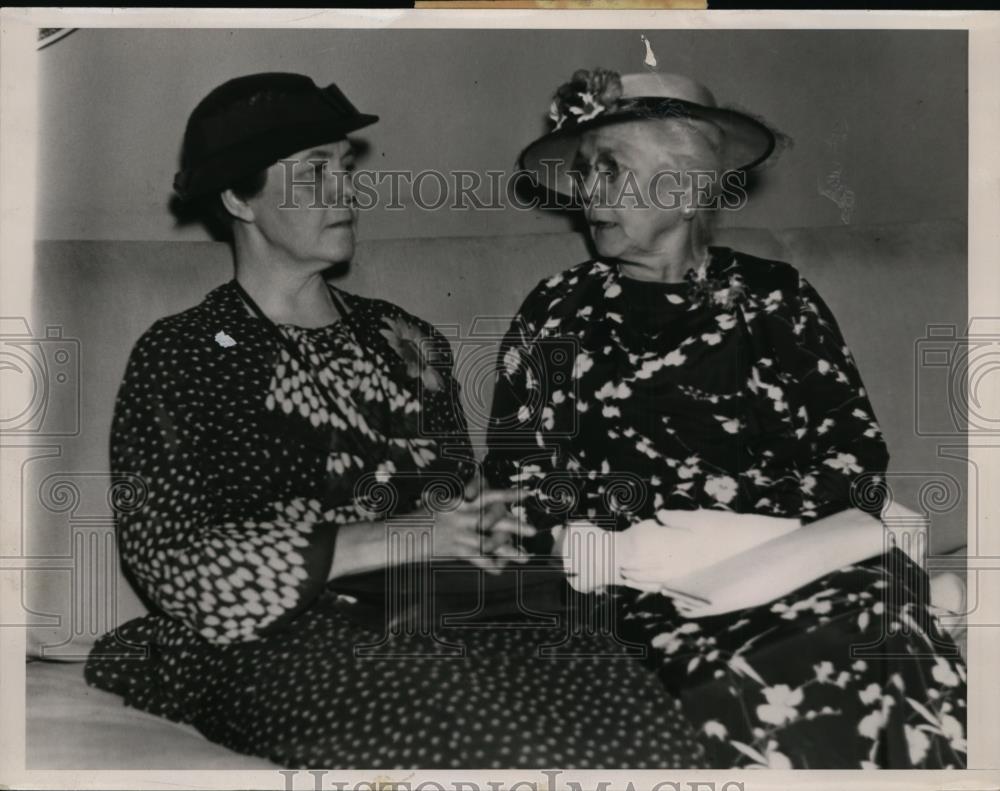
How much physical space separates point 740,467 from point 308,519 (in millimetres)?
935

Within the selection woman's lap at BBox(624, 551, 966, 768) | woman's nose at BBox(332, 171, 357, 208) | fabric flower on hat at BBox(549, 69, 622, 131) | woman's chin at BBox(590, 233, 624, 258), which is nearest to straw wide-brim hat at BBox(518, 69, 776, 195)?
fabric flower on hat at BBox(549, 69, 622, 131)

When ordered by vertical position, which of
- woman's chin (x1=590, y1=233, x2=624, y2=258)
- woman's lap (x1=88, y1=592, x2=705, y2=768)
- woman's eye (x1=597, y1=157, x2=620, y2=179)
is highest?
woman's eye (x1=597, y1=157, x2=620, y2=179)

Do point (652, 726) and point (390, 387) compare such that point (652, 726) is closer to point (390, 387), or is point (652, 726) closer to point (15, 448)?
point (390, 387)

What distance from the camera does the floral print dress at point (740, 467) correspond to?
2.23 meters

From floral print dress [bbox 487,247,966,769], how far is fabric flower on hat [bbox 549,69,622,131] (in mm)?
327

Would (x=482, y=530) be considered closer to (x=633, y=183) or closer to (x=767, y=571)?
(x=767, y=571)

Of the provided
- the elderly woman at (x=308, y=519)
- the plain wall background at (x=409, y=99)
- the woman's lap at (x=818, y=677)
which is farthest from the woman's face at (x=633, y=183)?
the woman's lap at (x=818, y=677)

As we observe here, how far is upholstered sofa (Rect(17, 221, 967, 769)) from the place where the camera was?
234 centimetres

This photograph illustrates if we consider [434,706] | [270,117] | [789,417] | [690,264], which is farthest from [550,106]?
[434,706]

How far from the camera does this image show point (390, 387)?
2340 mm

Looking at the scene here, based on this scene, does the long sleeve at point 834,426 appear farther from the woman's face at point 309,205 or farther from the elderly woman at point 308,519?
the woman's face at point 309,205

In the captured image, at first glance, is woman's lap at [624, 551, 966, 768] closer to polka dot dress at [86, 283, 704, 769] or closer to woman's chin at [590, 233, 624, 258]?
polka dot dress at [86, 283, 704, 769]

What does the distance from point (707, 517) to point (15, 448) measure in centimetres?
153

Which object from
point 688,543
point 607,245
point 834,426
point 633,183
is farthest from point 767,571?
point 633,183
